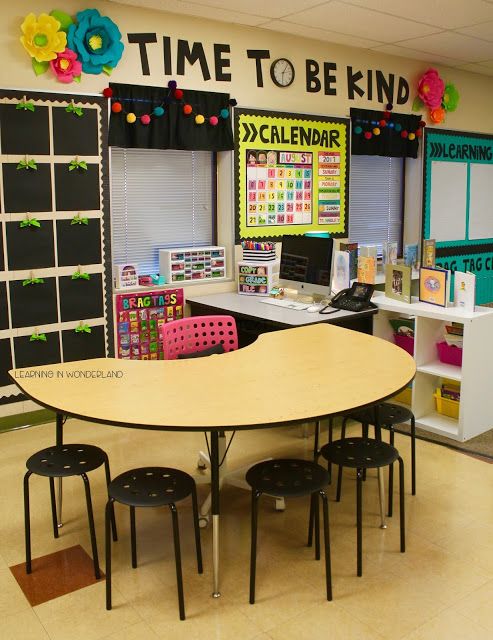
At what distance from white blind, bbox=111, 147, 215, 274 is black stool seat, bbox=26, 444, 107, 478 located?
222 cm

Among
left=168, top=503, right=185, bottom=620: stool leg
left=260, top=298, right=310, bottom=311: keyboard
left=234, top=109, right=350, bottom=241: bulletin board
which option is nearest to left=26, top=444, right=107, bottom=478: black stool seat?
left=168, top=503, right=185, bottom=620: stool leg

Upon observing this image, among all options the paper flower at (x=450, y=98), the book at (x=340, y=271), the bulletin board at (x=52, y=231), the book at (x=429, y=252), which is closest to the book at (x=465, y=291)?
the book at (x=340, y=271)

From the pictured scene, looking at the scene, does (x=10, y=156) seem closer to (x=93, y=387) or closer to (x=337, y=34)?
(x=93, y=387)

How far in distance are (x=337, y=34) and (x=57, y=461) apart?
428cm

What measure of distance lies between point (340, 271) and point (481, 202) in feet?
11.6

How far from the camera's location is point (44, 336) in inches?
183

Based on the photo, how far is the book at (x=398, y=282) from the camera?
466 cm

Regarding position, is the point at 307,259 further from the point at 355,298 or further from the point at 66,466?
the point at 66,466

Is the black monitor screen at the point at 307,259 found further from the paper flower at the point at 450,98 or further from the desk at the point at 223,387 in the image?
the paper flower at the point at 450,98

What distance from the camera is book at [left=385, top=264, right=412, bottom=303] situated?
4.66 metres

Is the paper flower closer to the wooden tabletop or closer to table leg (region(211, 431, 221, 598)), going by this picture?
the wooden tabletop

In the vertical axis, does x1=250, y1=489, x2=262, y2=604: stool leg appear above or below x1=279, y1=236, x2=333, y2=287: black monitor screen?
below

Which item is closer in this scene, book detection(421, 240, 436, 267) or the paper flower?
book detection(421, 240, 436, 267)

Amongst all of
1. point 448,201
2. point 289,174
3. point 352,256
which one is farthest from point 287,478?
point 448,201
